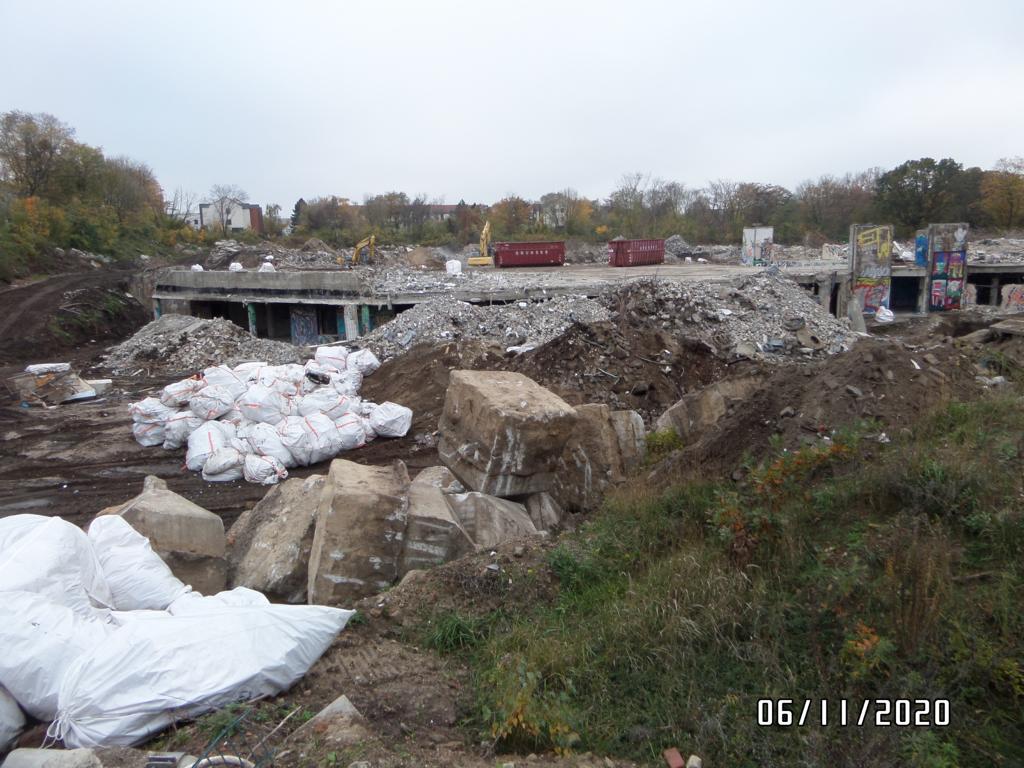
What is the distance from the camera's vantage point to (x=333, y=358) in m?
13.3

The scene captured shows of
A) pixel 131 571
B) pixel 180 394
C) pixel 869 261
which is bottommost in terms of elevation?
pixel 180 394

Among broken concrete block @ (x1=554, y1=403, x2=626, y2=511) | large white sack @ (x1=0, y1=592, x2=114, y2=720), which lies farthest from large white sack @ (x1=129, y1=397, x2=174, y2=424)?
large white sack @ (x1=0, y1=592, x2=114, y2=720)

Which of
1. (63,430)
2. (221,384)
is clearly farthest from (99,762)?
(63,430)

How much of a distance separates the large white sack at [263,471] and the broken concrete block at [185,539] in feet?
12.4

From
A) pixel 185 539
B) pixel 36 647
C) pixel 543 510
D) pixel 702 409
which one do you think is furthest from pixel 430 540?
pixel 702 409

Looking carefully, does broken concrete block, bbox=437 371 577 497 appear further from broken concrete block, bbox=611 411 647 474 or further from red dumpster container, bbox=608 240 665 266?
red dumpster container, bbox=608 240 665 266

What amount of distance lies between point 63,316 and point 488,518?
20972 mm

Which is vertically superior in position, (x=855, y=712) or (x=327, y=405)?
(x=855, y=712)

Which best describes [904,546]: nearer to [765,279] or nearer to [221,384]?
[221,384]

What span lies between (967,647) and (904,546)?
2.00 ft

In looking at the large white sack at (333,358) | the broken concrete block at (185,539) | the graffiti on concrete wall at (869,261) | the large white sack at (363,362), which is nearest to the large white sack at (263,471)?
the broken concrete block at (185,539)

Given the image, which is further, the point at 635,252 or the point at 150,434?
the point at 635,252

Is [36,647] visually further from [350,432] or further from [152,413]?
[152,413]

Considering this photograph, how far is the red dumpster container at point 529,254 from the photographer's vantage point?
91.6ft
